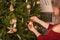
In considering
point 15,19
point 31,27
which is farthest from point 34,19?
point 15,19

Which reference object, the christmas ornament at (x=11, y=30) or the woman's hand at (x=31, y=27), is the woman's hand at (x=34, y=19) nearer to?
A: the woman's hand at (x=31, y=27)

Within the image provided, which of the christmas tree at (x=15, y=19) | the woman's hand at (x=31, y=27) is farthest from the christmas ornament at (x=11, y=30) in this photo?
the woman's hand at (x=31, y=27)

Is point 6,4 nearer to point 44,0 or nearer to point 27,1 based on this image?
point 27,1

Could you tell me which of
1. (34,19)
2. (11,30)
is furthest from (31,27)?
(11,30)

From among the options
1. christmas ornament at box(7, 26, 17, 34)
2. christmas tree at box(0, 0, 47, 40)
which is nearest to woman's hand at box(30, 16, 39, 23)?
christmas tree at box(0, 0, 47, 40)

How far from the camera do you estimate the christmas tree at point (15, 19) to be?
1.86 meters

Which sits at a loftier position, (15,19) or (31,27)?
(15,19)

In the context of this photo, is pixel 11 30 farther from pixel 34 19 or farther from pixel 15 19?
pixel 34 19

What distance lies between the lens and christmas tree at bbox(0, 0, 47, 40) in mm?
1855

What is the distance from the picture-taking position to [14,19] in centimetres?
185

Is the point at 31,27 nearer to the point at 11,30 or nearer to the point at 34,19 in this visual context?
the point at 34,19

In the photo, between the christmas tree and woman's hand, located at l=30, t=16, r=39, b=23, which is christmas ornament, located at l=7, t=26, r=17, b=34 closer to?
the christmas tree

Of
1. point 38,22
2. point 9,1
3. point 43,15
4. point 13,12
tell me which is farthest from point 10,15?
point 43,15

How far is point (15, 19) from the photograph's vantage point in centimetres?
185
